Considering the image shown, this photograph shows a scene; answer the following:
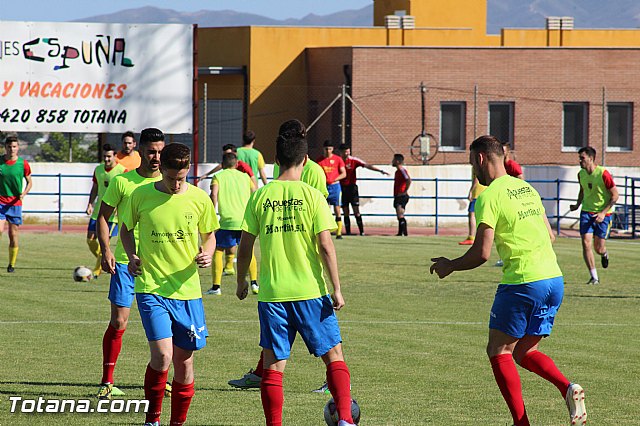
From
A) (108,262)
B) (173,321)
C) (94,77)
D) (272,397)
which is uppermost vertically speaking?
(94,77)

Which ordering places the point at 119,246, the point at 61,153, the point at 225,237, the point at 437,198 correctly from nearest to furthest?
1. the point at 119,246
2. the point at 225,237
3. the point at 437,198
4. the point at 61,153

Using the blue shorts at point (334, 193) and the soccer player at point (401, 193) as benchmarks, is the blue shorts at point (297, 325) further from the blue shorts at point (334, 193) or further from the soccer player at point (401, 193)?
the soccer player at point (401, 193)

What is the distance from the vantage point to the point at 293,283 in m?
7.56

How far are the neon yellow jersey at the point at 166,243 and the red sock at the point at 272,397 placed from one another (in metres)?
0.87

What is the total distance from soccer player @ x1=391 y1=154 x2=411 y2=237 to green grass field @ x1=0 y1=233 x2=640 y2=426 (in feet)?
28.9

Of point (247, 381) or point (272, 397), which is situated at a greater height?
point (272, 397)

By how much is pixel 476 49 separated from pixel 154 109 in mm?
12676

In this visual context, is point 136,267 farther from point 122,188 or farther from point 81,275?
point 81,275

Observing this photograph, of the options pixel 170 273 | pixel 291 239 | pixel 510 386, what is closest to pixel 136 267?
pixel 170 273

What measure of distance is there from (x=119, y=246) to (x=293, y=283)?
228cm

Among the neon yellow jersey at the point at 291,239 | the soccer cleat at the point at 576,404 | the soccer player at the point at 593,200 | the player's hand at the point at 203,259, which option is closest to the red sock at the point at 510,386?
the soccer cleat at the point at 576,404

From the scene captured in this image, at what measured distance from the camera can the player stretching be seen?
7.92 metres

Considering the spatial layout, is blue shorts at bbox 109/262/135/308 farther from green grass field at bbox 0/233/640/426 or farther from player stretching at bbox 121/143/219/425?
player stretching at bbox 121/143/219/425

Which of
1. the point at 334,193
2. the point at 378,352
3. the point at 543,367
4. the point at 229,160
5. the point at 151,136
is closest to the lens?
the point at 543,367
